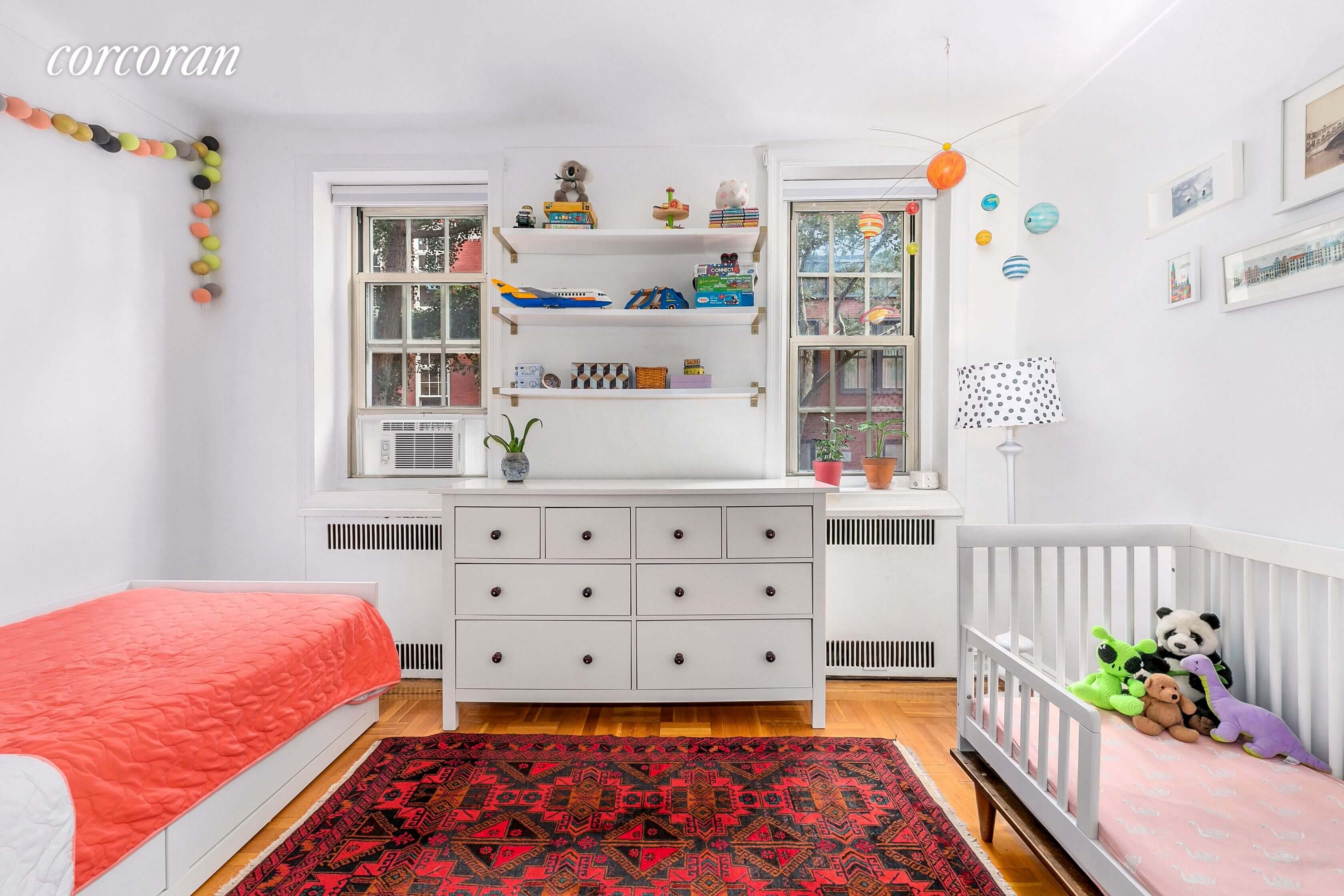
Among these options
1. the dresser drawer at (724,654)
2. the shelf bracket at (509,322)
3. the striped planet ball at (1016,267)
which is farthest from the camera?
the shelf bracket at (509,322)

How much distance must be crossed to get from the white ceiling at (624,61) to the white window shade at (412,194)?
0.82 ft

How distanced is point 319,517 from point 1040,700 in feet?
9.55

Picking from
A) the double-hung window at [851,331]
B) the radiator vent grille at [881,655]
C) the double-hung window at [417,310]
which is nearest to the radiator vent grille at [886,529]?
the double-hung window at [851,331]

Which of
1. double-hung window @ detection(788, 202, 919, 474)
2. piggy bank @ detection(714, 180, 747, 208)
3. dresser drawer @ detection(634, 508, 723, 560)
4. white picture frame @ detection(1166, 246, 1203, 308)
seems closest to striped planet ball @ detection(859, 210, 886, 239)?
double-hung window @ detection(788, 202, 919, 474)

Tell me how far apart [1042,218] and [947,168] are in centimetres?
66

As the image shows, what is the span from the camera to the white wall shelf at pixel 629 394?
2787mm

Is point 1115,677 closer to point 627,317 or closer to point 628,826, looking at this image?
point 628,826

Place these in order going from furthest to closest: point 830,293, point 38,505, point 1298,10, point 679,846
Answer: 1. point 830,293
2. point 38,505
3. point 679,846
4. point 1298,10

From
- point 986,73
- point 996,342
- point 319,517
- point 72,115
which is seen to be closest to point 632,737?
point 319,517

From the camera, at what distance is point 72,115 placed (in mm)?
2283

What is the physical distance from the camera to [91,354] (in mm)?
2365

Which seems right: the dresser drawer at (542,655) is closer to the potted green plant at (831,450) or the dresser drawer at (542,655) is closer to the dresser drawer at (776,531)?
the dresser drawer at (776,531)

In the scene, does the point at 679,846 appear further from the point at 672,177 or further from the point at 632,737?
the point at 672,177

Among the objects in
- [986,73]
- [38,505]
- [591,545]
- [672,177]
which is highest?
[986,73]
